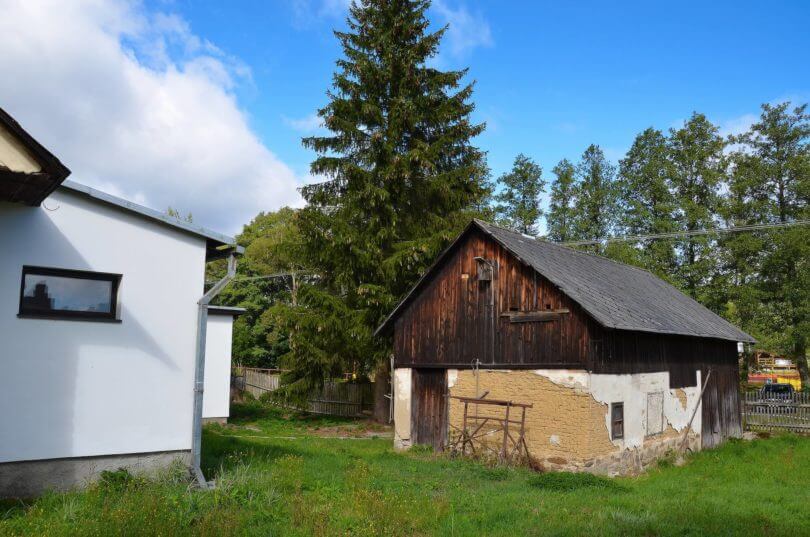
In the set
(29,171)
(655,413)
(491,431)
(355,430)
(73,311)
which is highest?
(29,171)

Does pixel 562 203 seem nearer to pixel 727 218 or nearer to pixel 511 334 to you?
pixel 727 218

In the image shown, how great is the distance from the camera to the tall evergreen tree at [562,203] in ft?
130

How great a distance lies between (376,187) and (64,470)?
15.3 m

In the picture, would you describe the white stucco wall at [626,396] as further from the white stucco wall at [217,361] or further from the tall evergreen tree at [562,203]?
the tall evergreen tree at [562,203]

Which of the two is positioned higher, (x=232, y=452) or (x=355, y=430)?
(x=232, y=452)

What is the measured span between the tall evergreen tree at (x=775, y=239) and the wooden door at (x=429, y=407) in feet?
75.5

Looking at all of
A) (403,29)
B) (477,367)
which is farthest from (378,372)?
(403,29)

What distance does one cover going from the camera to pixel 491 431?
15.4 m

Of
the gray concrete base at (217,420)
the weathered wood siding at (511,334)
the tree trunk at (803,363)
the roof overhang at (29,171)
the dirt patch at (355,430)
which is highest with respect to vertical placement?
the roof overhang at (29,171)

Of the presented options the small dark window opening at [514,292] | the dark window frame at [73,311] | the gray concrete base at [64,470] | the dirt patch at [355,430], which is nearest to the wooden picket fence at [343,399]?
the dirt patch at [355,430]

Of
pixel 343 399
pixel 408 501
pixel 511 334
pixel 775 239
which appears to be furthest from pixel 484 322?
pixel 775 239

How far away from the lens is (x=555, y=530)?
28.0 ft

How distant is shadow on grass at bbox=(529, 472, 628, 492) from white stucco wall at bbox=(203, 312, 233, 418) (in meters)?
11.4

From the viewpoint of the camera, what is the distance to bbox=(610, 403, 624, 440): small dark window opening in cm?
1452
